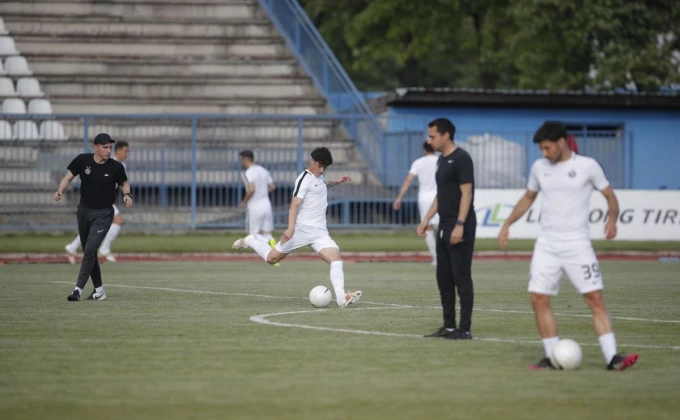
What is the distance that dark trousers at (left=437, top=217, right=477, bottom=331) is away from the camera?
1241 cm

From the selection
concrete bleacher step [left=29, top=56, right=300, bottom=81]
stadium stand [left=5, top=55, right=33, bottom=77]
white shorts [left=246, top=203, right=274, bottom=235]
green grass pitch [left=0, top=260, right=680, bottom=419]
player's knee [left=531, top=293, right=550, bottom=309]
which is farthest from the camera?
concrete bleacher step [left=29, top=56, right=300, bottom=81]

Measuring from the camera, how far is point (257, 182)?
2761 cm

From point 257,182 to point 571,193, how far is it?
692 inches

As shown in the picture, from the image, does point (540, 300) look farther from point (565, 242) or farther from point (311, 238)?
point (311, 238)

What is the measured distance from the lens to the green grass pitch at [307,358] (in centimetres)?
871

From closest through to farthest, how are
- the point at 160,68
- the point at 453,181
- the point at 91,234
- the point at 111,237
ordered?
the point at 453,181, the point at 91,234, the point at 111,237, the point at 160,68

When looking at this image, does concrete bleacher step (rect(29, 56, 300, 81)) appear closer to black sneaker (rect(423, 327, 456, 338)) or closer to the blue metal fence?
the blue metal fence

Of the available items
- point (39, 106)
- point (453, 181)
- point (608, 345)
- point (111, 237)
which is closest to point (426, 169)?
point (111, 237)

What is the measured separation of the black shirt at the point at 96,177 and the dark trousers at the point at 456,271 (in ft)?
19.5

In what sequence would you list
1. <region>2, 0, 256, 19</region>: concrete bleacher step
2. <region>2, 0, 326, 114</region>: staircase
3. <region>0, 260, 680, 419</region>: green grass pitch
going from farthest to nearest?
<region>2, 0, 256, 19</region>: concrete bleacher step < <region>2, 0, 326, 114</region>: staircase < <region>0, 260, 680, 419</region>: green grass pitch

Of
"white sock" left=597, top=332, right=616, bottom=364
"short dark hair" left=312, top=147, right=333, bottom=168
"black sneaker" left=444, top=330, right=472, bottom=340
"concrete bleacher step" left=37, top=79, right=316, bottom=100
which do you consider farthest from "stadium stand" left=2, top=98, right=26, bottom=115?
"white sock" left=597, top=332, right=616, bottom=364

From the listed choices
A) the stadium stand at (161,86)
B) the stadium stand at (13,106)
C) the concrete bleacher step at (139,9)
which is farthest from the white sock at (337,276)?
the concrete bleacher step at (139,9)

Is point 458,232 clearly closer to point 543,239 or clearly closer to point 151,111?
point 543,239

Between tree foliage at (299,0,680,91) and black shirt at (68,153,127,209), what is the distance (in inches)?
1280
